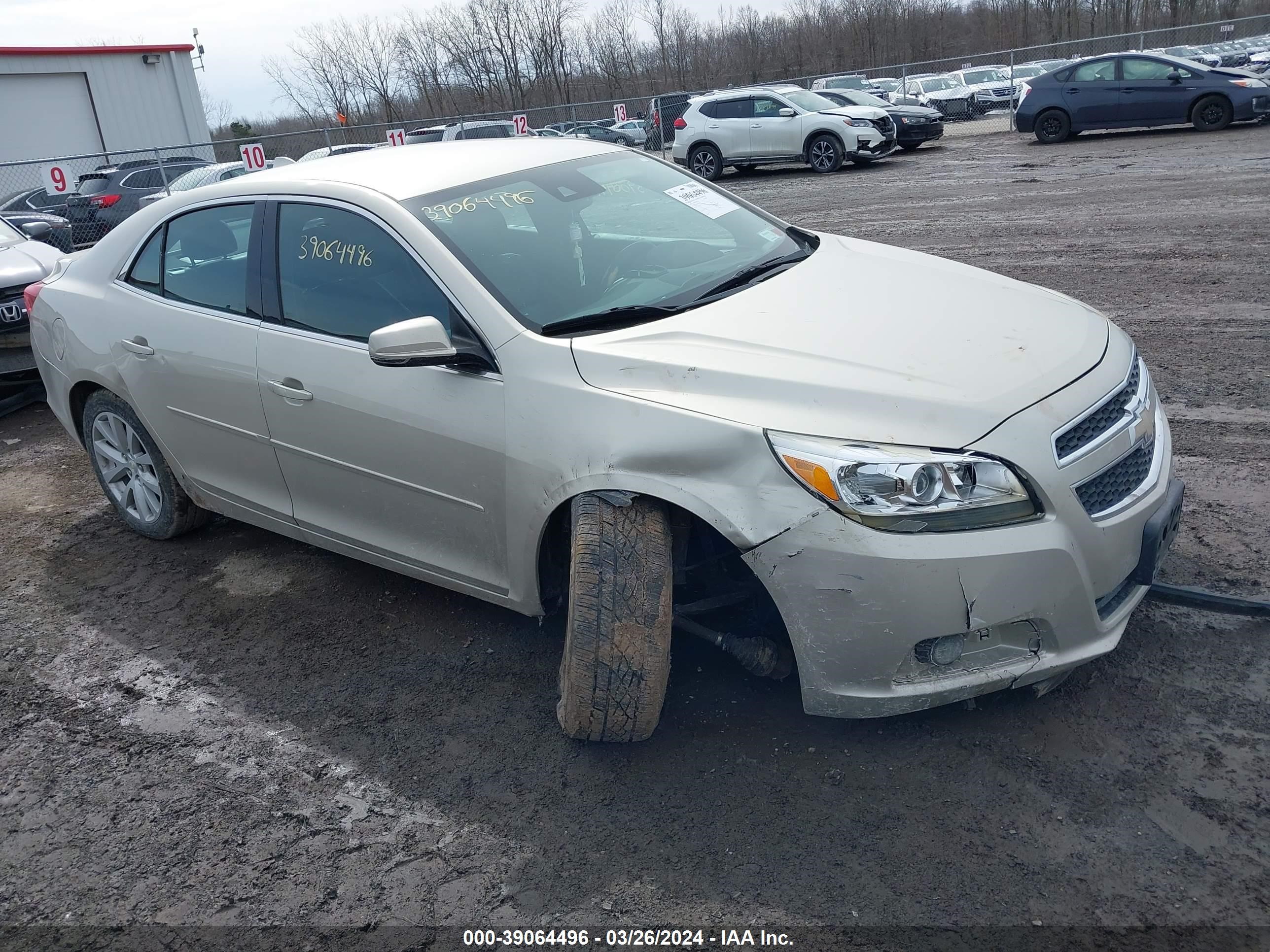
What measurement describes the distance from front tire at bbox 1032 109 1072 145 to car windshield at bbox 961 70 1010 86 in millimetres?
10090

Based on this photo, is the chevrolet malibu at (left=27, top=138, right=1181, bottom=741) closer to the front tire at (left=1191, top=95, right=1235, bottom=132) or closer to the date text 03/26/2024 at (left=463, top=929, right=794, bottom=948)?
the date text 03/26/2024 at (left=463, top=929, right=794, bottom=948)

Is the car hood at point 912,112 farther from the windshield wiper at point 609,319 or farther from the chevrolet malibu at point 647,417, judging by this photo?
the windshield wiper at point 609,319

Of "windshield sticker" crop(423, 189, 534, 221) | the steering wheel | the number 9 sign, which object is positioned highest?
the number 9 sign

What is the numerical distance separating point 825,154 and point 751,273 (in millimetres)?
16283

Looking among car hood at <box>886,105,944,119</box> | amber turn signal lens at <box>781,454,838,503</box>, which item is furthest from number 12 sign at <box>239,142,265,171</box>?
amber turn signal lens at <box>781,454,838,503</box>

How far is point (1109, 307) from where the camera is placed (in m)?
7.23

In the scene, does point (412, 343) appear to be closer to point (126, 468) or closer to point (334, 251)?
point (334, 251)

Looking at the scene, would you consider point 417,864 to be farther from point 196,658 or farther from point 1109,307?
point 1109,307

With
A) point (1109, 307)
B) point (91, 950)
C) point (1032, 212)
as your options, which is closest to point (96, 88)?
point (1032, 212)

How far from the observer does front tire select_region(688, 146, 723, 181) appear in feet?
64.6

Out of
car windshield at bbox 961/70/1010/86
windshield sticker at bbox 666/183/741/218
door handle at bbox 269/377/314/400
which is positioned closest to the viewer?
door handle at bbox 269/377/314/400

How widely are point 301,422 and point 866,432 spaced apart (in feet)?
7.00

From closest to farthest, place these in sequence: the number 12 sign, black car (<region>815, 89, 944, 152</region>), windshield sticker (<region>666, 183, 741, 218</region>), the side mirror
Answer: the side mirror → windshield sticker (<region>666, 183, 741, 218</region>) → the number 12 sign → black car (<region>815, 89, 944, 152</region>)

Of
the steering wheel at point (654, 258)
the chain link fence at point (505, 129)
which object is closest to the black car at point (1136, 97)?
the chain link fence at point (505, 129)
